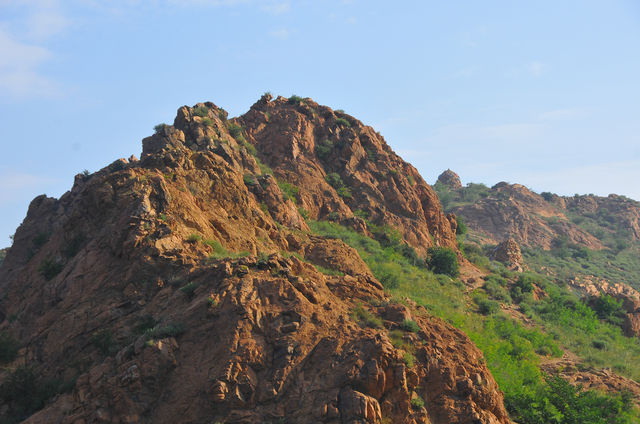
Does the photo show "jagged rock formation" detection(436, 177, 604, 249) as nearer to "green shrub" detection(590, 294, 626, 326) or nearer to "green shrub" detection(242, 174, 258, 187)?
"green shrub" detection(590, 294, 626, 326)

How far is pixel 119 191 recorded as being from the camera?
1884cm

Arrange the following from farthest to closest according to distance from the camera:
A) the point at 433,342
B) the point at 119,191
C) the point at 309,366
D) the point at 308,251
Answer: the point at 308,251 → the point at 119,191 → the point at 433,342 → the point at 309,366

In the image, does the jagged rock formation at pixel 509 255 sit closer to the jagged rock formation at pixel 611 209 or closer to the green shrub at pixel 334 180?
the green shrub at pixel 334 180

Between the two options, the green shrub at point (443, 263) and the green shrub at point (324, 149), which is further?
the green shrub at point (324, 149)

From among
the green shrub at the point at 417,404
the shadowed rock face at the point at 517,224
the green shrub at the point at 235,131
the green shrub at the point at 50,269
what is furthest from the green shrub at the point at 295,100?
the shadowed rock face at the point at 517,224

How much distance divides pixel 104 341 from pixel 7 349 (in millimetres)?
3784

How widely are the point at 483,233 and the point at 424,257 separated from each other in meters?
40.9

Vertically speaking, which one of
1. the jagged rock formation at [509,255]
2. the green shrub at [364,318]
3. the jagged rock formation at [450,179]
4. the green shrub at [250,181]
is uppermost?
the jagged rock formation at [450,179]

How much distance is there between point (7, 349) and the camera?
1516 cm

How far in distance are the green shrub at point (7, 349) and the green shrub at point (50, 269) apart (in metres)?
3.60

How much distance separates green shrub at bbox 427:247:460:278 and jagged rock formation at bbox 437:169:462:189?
73.0 metres

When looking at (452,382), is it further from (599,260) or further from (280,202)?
(599,260)

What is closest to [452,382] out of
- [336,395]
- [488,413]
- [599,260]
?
[488,413]

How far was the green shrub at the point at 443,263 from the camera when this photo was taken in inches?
1362
